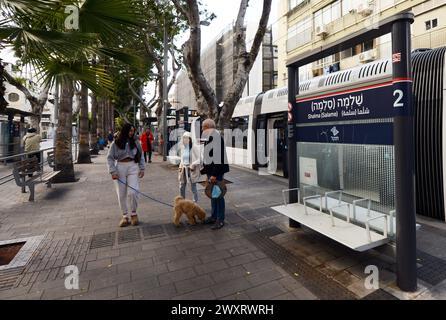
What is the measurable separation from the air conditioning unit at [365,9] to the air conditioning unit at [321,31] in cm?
283

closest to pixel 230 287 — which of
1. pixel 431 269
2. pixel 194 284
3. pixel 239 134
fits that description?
pixel 194 284

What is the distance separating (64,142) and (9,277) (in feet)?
21.6

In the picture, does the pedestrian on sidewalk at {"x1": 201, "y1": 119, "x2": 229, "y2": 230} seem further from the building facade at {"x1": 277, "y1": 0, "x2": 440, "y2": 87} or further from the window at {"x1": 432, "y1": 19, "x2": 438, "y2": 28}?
the window at {"x1": 432, "y1": 19, "x2": 438, "y2": 28}

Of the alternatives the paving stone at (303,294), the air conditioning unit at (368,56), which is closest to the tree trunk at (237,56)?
the paving stone at (303,294)

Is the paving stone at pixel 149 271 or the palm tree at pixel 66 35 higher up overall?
the palm tree at pixel 66 35

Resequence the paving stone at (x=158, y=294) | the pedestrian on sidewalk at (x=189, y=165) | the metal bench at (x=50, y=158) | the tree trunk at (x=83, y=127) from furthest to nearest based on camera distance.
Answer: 1. the tree trunk at (x=83, y=127)
2. the metal bench at (x=50, y=158)
3. the pedestrian on sidewalk at (x=189, y=165)
4. the paving stone at (x=158, y=294)

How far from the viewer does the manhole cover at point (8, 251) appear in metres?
3.63

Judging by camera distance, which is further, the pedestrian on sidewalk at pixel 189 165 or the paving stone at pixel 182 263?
the pedestrian on sidewalk at pixel 189 165

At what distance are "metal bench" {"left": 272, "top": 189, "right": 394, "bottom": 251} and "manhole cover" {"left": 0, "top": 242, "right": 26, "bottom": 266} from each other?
12.2 ft

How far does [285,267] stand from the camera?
3250 mm

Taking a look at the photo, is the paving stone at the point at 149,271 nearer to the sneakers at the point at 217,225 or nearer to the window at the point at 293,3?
the sneakers at the point at 217,225

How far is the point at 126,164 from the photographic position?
4.75 metres

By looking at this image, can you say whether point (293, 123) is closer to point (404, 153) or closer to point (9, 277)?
point (404, 153)
